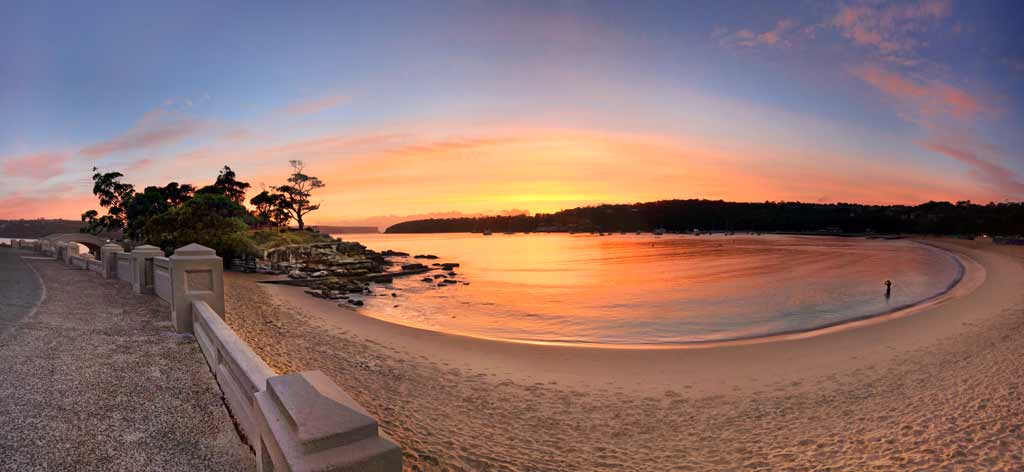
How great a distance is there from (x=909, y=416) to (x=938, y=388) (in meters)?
2.74

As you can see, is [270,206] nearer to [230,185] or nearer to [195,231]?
[230,185]

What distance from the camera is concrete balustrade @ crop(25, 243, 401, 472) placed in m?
2.51

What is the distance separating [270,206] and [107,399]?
73.3m

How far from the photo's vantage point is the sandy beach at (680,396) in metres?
7.04

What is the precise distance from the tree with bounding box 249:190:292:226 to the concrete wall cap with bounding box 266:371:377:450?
75241mm

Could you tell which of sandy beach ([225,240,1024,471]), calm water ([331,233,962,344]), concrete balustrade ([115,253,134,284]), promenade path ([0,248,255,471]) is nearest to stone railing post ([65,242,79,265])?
concrete balustrade ([115,253,134,284])

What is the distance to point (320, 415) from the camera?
259 centimetres

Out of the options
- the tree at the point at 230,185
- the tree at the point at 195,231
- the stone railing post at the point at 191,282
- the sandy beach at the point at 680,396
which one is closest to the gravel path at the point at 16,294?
the stone railing post at the point at 191,282

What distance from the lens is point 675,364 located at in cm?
1311

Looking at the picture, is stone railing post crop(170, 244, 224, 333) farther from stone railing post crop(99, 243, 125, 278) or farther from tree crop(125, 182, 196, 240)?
tree crop(125, 182, 196, 240)

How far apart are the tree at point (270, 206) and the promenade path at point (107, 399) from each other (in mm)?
66416

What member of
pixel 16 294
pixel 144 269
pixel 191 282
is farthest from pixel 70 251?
pixel 191 282

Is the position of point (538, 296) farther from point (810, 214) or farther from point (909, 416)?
Answer: point (810, 214)

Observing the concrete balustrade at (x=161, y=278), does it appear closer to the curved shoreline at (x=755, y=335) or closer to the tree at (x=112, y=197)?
the curved shoreline at (x=755, y=335)
